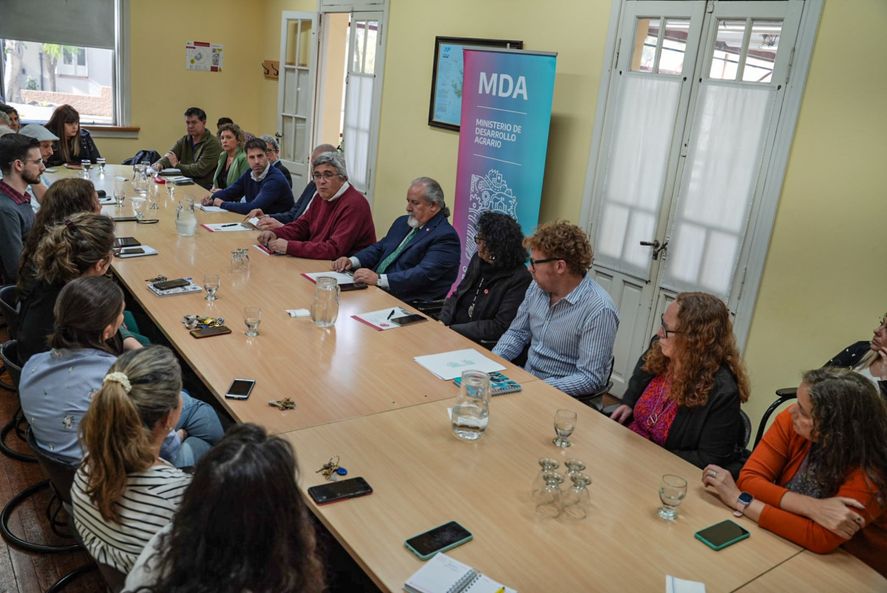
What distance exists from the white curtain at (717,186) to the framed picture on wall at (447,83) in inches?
84.7

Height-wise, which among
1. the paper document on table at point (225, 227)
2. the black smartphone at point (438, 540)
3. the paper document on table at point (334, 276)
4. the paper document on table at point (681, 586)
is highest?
the paper document on table at point (225, 227)

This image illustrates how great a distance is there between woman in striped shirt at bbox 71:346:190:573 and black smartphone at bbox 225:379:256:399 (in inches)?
25.8

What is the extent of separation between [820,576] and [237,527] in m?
1.41

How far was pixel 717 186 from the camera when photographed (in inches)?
154

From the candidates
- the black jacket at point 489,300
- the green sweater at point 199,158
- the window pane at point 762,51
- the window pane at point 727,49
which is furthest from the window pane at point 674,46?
the green sweater at point 199,158

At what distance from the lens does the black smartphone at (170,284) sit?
3.36 metres

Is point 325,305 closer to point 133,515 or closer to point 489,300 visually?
point 489,300

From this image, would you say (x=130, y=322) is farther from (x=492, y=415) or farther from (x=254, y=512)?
(x=254, y=512)

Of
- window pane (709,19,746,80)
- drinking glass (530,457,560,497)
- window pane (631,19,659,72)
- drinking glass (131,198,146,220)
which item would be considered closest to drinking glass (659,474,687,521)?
drinking glass (530,457,560,497)

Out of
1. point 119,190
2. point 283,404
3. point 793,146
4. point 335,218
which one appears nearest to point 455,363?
point 283,404

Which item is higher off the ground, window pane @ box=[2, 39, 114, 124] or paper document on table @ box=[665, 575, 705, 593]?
window pane @ box=[2, 39, 114, 124]

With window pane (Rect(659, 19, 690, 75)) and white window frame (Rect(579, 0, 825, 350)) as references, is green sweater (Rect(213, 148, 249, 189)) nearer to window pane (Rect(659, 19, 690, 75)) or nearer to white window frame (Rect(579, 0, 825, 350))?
window pane (Rect(659, 19, 690, 75))

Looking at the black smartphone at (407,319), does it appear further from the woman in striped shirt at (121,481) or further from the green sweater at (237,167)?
the green sweater at (237,167)

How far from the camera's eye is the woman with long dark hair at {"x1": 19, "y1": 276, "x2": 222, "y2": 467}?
6.97 feet
